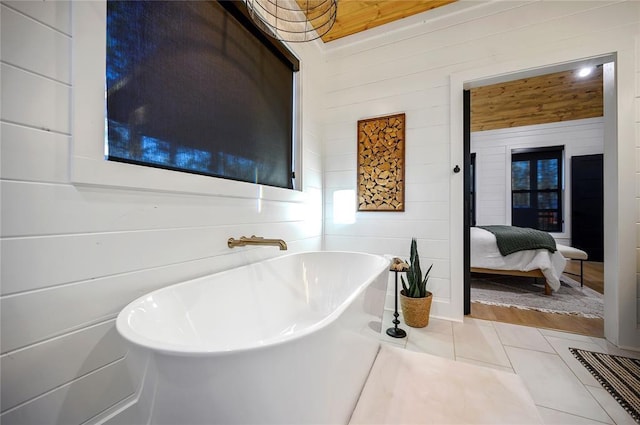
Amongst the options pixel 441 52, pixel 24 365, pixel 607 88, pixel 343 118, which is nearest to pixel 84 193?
pixel 24 365

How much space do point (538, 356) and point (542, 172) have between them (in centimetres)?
486

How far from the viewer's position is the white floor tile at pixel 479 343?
63.8 inches

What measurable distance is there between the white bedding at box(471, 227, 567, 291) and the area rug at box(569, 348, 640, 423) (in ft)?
4.16

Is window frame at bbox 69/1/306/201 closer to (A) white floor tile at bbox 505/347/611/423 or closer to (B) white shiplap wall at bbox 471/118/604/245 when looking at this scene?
(A) white floor tile at bbox 505/347/611/423

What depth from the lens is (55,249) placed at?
Answer: 81 cm

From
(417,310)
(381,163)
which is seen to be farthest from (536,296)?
(381,163)

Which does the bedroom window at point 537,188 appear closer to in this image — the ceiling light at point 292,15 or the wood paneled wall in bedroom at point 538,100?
the wood paneled wall in bedroom at point 538,100

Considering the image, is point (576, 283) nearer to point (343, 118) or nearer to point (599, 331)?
point (599, 331)

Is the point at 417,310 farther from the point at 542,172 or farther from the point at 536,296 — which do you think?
the point at 542,172

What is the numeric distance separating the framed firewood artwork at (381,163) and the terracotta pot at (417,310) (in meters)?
0.83

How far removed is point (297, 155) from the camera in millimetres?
2348

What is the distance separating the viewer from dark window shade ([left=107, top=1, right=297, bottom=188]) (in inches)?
42.1

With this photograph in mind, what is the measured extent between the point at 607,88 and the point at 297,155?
243 centimetres

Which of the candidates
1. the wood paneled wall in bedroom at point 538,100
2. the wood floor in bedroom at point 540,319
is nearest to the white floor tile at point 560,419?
the wood floor in bedroom at point 540,319
